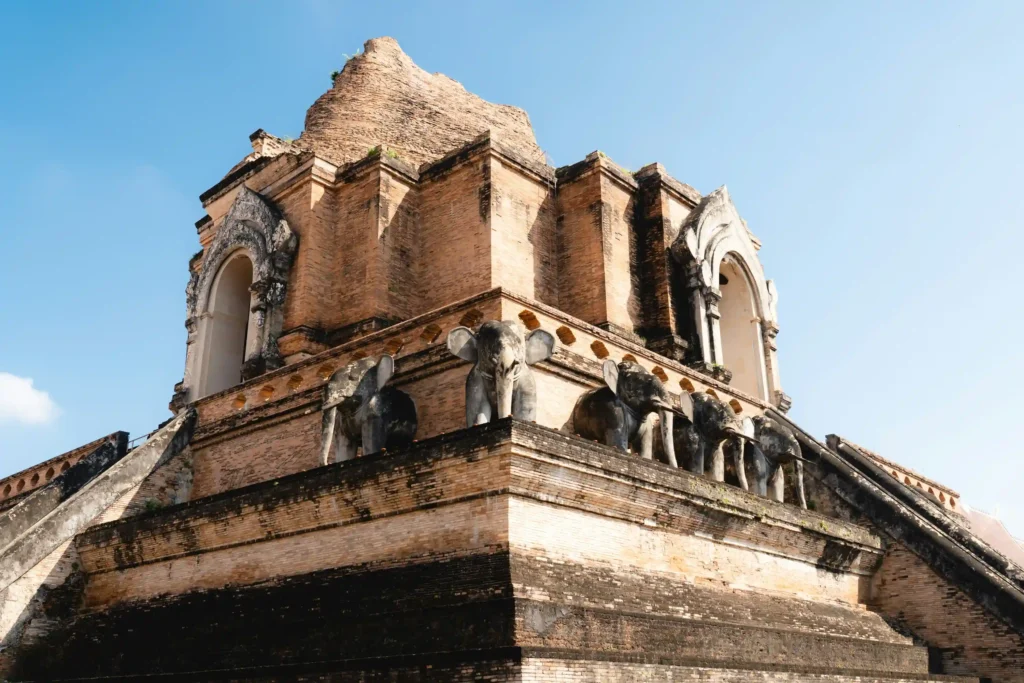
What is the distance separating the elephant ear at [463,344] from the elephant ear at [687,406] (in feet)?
9.19

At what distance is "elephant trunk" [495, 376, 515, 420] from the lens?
31.4 ft

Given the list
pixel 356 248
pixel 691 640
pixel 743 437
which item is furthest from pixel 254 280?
pixel 691 640

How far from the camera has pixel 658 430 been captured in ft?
38.6

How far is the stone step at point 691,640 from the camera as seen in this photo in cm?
731

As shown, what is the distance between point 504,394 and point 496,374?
0.21m

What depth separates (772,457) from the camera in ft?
40.7

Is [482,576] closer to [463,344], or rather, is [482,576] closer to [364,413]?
[463,344]

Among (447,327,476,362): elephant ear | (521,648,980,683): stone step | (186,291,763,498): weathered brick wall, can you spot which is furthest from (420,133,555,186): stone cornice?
(521,648,980,683): stone step

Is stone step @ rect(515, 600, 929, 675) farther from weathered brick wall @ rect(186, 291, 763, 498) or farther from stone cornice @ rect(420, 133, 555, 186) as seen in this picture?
stone cornice @ rect(420, 133, 555, 186)

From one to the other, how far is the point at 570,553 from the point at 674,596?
3.79ft

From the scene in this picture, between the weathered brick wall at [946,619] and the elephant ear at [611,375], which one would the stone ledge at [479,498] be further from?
the elephant ear at [611,375]

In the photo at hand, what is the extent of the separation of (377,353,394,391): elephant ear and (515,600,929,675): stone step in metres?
4.00

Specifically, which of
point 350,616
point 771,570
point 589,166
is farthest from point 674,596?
point 589,166

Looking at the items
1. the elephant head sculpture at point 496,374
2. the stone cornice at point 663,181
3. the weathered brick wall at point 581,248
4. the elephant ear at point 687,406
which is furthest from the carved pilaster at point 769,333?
the elephant head sculpture at point 496,374
